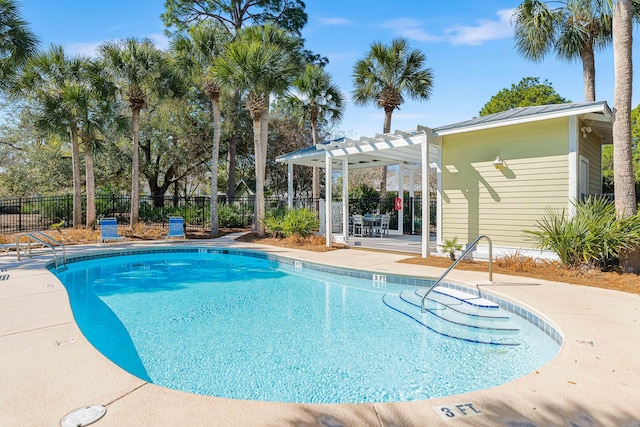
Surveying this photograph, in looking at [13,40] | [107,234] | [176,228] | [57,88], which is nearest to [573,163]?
[176,228]

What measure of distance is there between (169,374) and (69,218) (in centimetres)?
1639

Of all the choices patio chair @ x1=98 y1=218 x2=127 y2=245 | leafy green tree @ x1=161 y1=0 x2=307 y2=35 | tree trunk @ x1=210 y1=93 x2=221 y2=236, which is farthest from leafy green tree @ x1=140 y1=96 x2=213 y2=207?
patio chair @ x1=98 y1=218 x2=127 y2=245

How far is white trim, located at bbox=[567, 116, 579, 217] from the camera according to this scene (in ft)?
24.2

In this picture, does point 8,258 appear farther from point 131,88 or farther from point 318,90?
point 318,90

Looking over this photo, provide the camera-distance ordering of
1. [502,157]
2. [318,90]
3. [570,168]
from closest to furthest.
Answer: [570,168] → [502,157] → [318,90]

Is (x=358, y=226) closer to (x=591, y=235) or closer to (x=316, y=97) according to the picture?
(x=316, y=97)

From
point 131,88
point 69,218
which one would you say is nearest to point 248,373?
point 131,88

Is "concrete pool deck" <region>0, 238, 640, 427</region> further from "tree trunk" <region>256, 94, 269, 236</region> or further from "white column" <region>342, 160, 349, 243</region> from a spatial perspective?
"tree trunk" <region>256, 94, 269, 236</region>

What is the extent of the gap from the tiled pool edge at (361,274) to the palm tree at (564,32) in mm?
10167

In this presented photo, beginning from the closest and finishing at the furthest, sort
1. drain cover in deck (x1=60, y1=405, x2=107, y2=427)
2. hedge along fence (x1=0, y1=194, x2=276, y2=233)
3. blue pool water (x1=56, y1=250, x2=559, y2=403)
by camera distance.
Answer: drain cover in deck (x1=60, y1=405, x2=107, y2=427) < blue pool water (x1=56, y1=250, x2=559, y2=403) < hedge along fence (x1=0, y1=194, x2=276, y2=233)

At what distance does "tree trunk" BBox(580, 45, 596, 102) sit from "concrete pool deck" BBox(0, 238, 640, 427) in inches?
426

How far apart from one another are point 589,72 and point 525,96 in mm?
15338

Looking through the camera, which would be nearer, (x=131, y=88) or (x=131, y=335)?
(x=131, y=335)

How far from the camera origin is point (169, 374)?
12.1ft
